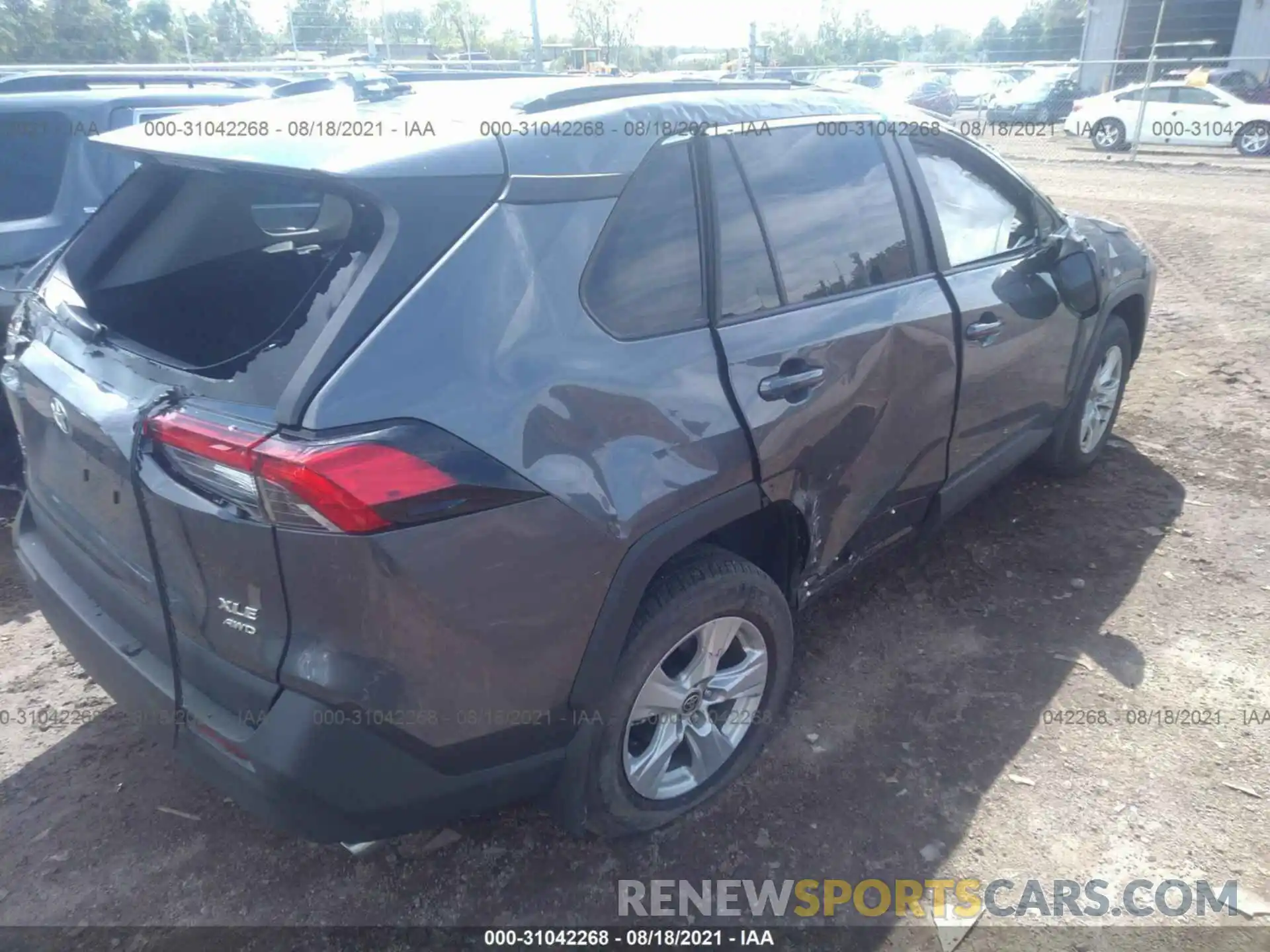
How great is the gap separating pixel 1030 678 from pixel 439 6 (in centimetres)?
4910

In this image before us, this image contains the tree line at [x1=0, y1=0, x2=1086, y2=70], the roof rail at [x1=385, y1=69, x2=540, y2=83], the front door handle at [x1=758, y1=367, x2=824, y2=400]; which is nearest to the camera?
the front door handle at [x1=758, y1=367, x2=824, y2=400]

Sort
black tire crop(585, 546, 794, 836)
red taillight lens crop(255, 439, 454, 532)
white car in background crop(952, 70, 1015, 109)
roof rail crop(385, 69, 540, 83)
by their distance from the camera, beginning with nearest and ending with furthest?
red taillight lens crop(255, 439, 454, 532), black tire crop(585, 546, 794, 836), roof rail crop(385, 69, 540, 83), white car in background crop(952, 70, 1015, 109)

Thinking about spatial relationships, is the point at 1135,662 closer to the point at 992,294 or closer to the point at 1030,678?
the point at 1030,678

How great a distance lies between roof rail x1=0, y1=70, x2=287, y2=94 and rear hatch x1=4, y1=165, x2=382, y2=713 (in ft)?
8.88

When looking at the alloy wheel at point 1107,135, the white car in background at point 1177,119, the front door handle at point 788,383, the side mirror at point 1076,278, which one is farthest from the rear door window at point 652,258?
the alloy wheel at point 1107,135

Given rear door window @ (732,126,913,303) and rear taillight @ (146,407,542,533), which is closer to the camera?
rear taillight @ (146,407,542,533)

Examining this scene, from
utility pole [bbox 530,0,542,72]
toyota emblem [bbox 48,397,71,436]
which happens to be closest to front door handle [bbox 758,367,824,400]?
toyota emblem [bbox 48,397,71,436]

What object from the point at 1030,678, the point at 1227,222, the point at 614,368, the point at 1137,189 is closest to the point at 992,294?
the point at 1030,678

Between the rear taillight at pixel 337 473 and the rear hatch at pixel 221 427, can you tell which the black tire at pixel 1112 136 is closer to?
the rear hatch at pixel 221 427

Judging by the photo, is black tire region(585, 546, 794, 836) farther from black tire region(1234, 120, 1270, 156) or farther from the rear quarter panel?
black tire region(1234, 120, 1270, 156)

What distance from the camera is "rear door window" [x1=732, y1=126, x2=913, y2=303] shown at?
2.68 metres

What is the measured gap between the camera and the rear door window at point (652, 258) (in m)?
2.21

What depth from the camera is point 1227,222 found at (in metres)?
10.8

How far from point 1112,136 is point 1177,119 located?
4.08 ft
